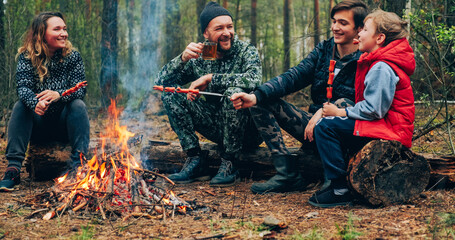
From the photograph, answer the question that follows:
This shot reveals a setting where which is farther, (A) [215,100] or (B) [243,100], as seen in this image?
(A) [215,100]

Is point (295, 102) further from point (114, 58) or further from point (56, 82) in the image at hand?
point (56, 82)

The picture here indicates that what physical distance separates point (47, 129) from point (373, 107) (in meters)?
3.70

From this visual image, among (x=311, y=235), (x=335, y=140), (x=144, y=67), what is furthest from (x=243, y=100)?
(x=144, y=67)

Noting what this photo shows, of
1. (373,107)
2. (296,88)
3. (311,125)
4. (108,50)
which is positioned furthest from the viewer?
(108,50)

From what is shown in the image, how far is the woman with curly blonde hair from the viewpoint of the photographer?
4457 mm

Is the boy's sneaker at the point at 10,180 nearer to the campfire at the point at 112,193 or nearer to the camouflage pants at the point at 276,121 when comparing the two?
the campfire at the point at 112,193

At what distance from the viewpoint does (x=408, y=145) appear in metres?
3.36

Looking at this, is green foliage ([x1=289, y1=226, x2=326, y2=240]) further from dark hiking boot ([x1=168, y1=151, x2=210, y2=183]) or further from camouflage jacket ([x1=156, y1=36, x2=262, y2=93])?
dark hiking boot ([x1=168, y1=151, x2=210, y2=183])

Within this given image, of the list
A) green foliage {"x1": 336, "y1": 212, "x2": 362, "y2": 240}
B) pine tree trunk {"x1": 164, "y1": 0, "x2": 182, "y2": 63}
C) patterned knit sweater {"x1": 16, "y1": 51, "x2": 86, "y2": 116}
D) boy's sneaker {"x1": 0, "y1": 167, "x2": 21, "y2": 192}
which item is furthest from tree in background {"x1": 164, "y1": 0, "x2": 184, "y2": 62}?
green foliage {"x1": 336, "y1": 212, "x2": 362, "y2": 240}

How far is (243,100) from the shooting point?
13.2ft

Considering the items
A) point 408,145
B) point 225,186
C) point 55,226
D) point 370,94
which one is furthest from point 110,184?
point 408,145

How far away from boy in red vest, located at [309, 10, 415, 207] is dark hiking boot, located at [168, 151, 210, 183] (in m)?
1.67

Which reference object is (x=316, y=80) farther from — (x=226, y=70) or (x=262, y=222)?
(x=262, y=222)

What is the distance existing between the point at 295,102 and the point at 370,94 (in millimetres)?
8723
